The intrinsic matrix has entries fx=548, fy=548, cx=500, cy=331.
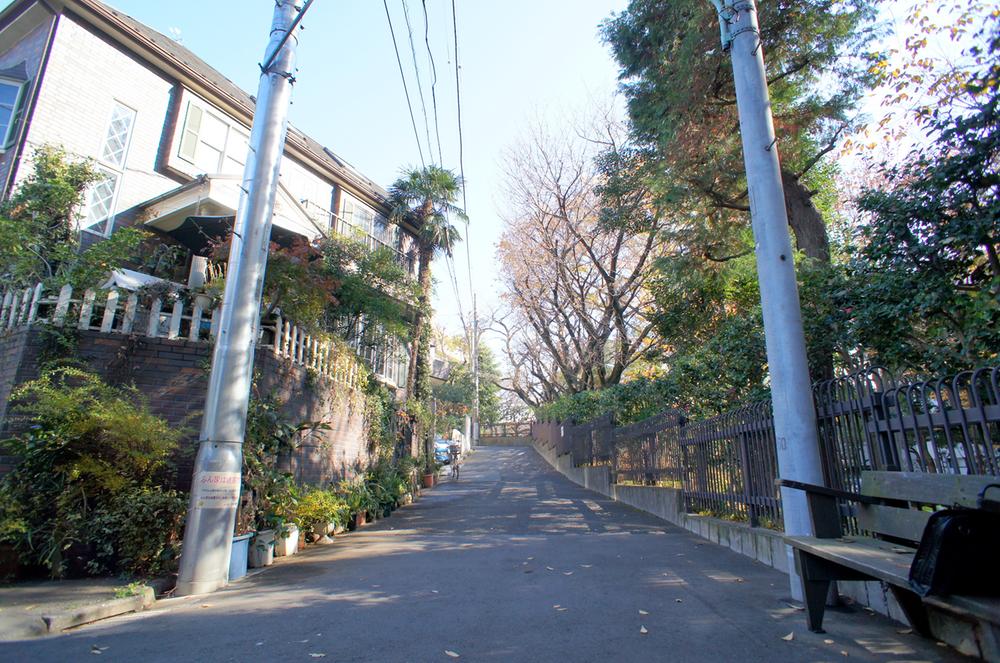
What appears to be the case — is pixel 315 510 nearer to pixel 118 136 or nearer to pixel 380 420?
pixel 380 420

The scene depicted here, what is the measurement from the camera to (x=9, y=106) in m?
11.1

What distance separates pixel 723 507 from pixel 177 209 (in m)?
11.1

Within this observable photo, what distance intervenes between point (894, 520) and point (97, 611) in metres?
5.91

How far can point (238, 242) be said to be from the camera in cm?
624

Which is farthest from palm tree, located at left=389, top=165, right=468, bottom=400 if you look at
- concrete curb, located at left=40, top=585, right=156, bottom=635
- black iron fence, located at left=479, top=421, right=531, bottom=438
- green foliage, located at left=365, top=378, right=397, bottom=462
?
black iron fence, located at left=479, top=421, right=531, bottom=438

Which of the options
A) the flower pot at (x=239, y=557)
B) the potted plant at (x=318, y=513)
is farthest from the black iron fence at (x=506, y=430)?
the flower pot at (x=239, y=557)

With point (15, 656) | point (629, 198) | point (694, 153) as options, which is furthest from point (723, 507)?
point (629, 198)

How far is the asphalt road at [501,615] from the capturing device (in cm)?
329

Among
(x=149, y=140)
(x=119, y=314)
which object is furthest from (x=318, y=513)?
(x=149, y=140)

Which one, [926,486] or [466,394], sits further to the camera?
A: [466,394]

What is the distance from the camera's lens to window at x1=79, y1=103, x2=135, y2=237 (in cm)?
1101

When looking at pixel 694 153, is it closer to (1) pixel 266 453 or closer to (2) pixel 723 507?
(2) pixel 723 507

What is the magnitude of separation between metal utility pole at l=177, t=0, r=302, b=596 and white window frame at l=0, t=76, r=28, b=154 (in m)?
7.89

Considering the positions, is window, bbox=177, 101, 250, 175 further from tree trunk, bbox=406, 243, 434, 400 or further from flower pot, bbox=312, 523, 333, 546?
flower pot, bbox=312, 523, 333, 546
